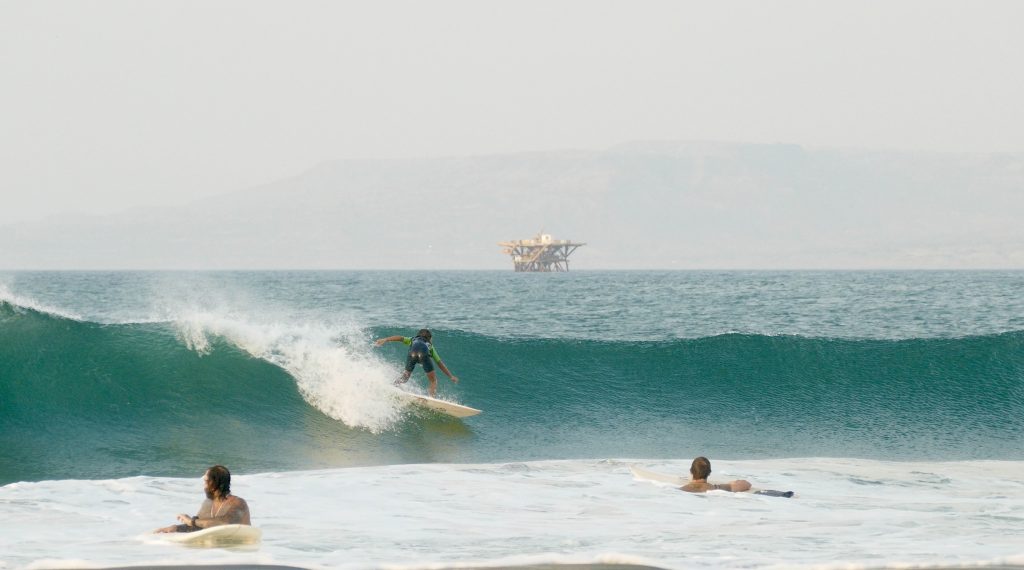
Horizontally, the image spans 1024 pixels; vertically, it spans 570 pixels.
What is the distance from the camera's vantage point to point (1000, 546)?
9.14 m

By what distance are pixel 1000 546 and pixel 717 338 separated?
14291 millimetres

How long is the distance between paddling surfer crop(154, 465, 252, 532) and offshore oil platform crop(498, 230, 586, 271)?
164m

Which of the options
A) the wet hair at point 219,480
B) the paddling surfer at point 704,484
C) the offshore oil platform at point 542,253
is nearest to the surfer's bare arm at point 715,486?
the paddling surfer at point 704,484

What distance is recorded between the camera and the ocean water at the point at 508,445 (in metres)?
9.40

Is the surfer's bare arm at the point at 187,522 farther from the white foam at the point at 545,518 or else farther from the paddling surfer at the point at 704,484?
the paddling surfer at the point at 704,484

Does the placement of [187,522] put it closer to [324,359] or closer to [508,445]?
[508,445]

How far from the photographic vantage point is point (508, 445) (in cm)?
1639

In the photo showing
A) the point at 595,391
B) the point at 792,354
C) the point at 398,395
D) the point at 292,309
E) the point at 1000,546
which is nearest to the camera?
the point at 1000,546

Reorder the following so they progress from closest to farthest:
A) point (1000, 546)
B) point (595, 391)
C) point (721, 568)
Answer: point (721, 568) < point (1000, 546) < point (595, 391)

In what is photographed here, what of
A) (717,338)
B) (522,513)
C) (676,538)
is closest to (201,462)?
(522,513)

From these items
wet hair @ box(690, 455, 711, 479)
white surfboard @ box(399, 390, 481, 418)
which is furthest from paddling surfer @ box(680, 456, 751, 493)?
white surfboard @ box(399, 390, 481, 418)

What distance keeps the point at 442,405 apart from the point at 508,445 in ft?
4.95

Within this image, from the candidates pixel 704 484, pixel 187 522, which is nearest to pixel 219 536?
pixel 187 522

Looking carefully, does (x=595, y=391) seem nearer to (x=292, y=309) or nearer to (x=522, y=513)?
(x=522, y=513)
